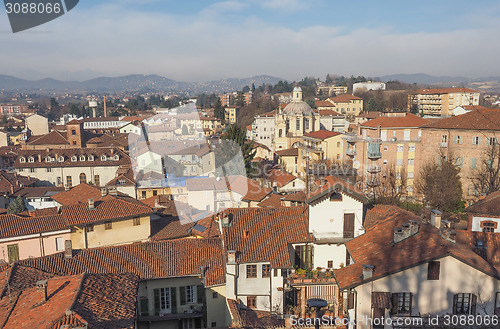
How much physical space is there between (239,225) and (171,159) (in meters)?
29.4

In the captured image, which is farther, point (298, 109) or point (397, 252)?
point (298, 109)

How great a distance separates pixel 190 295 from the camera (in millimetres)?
16562

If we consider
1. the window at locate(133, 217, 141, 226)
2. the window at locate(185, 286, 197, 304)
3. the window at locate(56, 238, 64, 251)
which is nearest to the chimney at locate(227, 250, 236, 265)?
the window at locate(185, 286, 197, 304)

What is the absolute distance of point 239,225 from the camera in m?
17.1

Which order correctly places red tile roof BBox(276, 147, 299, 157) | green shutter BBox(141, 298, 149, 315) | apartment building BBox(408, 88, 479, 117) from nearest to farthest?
green shutter BBox(141, 298, 149, 315) → red tile roof BBox(276, 147, 299, 157) → apartment building BBox(408, 88, 479, 117)

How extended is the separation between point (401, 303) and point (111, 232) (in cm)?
1459

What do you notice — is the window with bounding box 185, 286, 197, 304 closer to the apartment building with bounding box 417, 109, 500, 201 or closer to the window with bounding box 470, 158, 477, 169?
the apartment building with bounding box 417, 109, 500, 201

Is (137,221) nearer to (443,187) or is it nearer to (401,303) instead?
(401,303)

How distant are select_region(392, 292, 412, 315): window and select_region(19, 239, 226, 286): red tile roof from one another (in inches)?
252

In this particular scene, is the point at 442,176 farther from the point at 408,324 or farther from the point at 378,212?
the point at 408,324

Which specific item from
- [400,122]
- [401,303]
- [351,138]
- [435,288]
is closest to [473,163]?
[400,122]

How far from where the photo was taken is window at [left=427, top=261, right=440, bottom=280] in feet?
41.7

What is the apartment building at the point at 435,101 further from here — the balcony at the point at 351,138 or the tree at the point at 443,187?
the tree at the point at 443,187

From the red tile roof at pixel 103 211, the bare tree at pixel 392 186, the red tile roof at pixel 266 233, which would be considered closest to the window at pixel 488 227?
the bare tree at pixel 392 186
